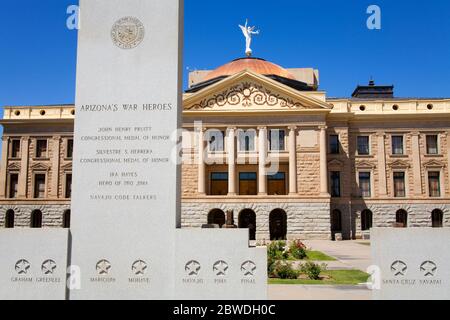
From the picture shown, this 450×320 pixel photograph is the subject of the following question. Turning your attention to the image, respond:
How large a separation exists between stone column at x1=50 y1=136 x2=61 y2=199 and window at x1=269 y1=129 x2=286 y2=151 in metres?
23.0

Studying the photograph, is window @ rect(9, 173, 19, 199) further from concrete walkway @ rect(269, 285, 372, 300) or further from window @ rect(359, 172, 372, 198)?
concrete walkway @ rect(269, 285, 372, 300)

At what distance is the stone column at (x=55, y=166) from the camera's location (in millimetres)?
48594

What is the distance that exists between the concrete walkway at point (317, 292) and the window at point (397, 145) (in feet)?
122

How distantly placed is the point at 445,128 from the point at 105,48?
45772 millimetres

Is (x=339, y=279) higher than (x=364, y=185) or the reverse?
the reverse

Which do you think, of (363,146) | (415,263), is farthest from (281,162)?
(415,263)

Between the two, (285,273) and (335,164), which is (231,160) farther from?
(285,273)

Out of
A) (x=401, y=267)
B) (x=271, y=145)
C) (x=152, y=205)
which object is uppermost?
(x=271, y=145)

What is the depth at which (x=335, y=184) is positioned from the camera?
46344 millimetres

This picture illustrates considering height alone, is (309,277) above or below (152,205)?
below

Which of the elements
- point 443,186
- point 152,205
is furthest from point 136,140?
point 443,186

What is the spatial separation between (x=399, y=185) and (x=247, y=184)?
1587cm

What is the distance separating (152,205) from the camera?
8.12 metres
